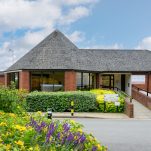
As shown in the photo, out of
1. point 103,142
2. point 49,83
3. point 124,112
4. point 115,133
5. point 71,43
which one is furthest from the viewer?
point 71,43

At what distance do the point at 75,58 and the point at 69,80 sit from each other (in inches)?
129

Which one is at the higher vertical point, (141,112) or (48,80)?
(48,80)

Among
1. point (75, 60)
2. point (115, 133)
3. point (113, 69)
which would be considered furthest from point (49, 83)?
point (115, 133)

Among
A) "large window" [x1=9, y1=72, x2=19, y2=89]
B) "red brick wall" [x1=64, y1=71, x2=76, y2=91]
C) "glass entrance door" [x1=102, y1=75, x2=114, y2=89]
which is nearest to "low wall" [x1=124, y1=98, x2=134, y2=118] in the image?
"red brick wall" [x1=64, y1=71, x2=76, y2=91]

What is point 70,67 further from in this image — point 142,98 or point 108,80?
point 108,80

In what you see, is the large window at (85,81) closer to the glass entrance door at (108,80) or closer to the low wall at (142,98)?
the glass entrance door at (108,80)

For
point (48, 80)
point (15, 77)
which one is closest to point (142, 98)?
point (48, 80)

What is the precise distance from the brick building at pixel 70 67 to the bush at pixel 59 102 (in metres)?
6.77

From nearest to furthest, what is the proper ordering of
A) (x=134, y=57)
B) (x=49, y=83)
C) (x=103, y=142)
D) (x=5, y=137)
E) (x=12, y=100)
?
(x=5, y=137)
(x=12, y=100)
(x=103, y=142)
(x=49, y=83)
(x=134, y=57)

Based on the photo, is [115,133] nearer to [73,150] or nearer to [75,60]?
[73,150]

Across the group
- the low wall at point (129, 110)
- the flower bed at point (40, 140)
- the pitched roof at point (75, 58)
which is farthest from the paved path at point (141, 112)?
the flower bed at point (40, 140)

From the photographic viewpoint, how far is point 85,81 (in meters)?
41.5

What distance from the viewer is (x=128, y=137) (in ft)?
55.0

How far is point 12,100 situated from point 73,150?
7.62 metres
